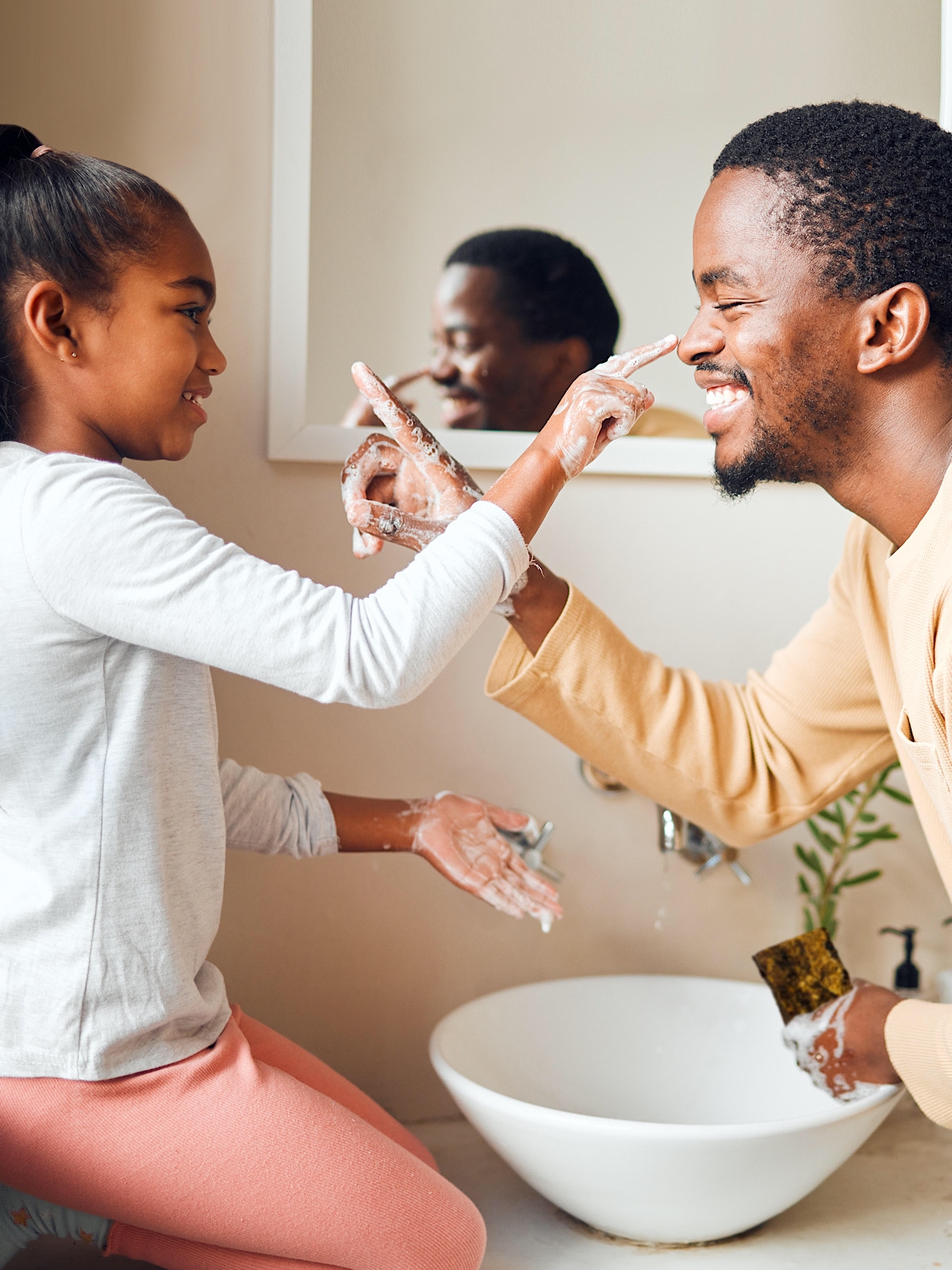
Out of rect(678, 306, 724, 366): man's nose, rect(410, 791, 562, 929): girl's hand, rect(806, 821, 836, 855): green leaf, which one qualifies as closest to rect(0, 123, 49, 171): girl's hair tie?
rect(678, 306, 724, 366): man's nose

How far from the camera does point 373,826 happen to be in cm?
117

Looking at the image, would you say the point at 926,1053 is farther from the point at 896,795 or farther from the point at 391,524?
the point at 391,524

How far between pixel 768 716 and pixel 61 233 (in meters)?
0.89


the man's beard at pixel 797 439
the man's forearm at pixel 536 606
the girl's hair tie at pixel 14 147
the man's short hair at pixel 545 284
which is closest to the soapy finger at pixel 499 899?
the man's forearm at pixel 536 606

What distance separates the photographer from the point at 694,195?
1.40 m

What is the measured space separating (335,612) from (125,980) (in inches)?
13.2

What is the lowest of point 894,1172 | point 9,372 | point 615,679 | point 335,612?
point 894,1172

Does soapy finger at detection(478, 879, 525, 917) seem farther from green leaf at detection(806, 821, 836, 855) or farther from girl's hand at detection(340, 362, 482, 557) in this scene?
green leaf at detection(806, 821, 836, 855)

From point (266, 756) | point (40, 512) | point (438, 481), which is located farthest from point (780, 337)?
point (266, 756)

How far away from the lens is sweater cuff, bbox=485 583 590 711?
119 cm

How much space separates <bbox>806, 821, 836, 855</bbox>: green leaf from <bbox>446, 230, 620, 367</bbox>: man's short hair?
67 centimetres

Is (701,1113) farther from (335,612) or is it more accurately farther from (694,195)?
(694,195)

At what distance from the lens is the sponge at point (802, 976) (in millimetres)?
1193

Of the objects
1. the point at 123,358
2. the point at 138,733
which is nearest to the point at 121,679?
the point at 138,733
